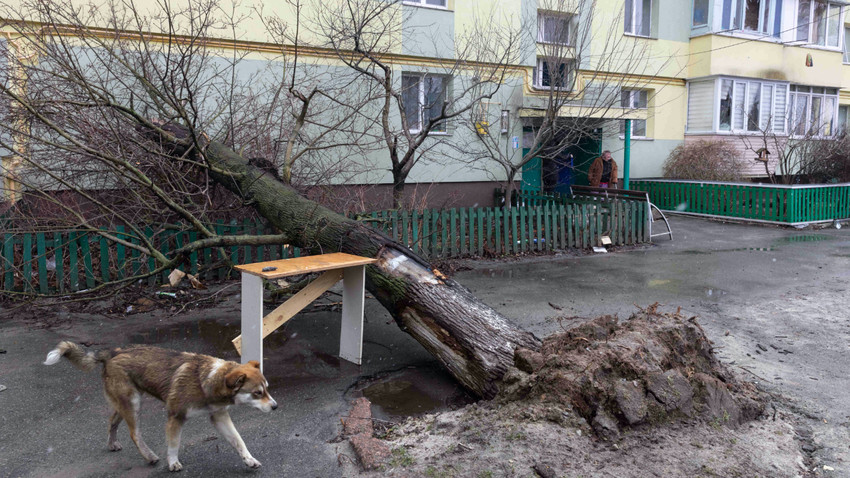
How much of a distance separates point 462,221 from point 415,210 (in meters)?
0.98

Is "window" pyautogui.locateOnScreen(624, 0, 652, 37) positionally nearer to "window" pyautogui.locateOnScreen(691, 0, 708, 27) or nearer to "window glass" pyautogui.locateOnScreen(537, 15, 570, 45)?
"window" pyautogui.locateOnScreen(691, 0, 708, 27)

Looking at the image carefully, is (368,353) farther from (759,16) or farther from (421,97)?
(759,16)

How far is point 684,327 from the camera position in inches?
190

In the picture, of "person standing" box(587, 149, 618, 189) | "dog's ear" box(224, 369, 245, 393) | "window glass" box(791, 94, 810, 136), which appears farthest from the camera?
"window glass" box(791, 94, 810, 136)

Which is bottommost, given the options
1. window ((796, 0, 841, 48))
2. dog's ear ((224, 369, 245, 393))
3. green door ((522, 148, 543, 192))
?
dog's ear ((224, 369, 245, 393))

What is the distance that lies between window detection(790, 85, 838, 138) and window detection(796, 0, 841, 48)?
66.6 inches

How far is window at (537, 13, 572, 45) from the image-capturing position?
1262 centimetres

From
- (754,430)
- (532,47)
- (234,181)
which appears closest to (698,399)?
(754,430)

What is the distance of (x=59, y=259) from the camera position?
8.14 meters

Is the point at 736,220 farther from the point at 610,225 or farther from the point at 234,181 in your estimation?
the point at 234,181

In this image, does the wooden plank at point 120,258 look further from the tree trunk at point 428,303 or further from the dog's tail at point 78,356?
the dog's tail at point 78,356

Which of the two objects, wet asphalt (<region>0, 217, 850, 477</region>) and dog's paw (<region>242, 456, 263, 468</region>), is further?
wet asphalt (<region>0, 217, 850, 477</region>)

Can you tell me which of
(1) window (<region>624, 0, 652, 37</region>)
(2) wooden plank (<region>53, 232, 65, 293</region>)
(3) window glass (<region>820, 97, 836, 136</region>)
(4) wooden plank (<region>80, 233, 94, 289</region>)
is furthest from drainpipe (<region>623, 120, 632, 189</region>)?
(2) wooden plank (<region>53, 232, 65, 293</region>)

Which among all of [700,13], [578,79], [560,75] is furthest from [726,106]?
[560,75]
